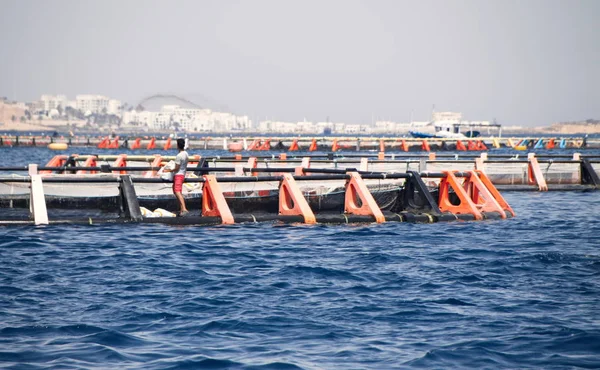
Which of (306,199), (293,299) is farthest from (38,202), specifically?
(293,299)

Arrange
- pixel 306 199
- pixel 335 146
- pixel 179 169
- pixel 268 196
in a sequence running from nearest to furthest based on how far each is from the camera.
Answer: pixel 179 169 < pixel 268 196 < pixel 306 199 < pixel 335 146

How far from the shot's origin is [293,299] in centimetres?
1092

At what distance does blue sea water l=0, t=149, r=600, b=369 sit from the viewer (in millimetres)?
8477

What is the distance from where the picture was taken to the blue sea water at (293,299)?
8.48 meters

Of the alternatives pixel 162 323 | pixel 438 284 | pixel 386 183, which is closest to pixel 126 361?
pixel 162 323

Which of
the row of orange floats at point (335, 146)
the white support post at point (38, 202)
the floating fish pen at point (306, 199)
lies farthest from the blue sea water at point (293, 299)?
the row of orange floats at point (335, 146)

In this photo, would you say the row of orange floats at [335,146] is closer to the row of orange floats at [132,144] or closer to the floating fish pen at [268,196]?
the row of orange floats at [132,144]

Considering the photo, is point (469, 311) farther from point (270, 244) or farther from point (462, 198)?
point (462, 198)

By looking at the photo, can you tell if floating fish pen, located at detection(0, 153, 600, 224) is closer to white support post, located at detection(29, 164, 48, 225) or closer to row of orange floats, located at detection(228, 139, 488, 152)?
white support post, located at detection(29, 164, 48, 225)

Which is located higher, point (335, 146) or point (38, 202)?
point (335, 146)

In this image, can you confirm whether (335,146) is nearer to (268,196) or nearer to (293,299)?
(268,196)

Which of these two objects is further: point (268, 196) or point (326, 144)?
point (326, 144)

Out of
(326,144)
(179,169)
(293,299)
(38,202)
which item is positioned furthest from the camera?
(326,144)

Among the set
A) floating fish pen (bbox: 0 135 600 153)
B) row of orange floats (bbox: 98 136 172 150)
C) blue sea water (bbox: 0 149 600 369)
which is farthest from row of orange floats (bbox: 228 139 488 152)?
blue sea water (bbox: 0 149 600 369)
